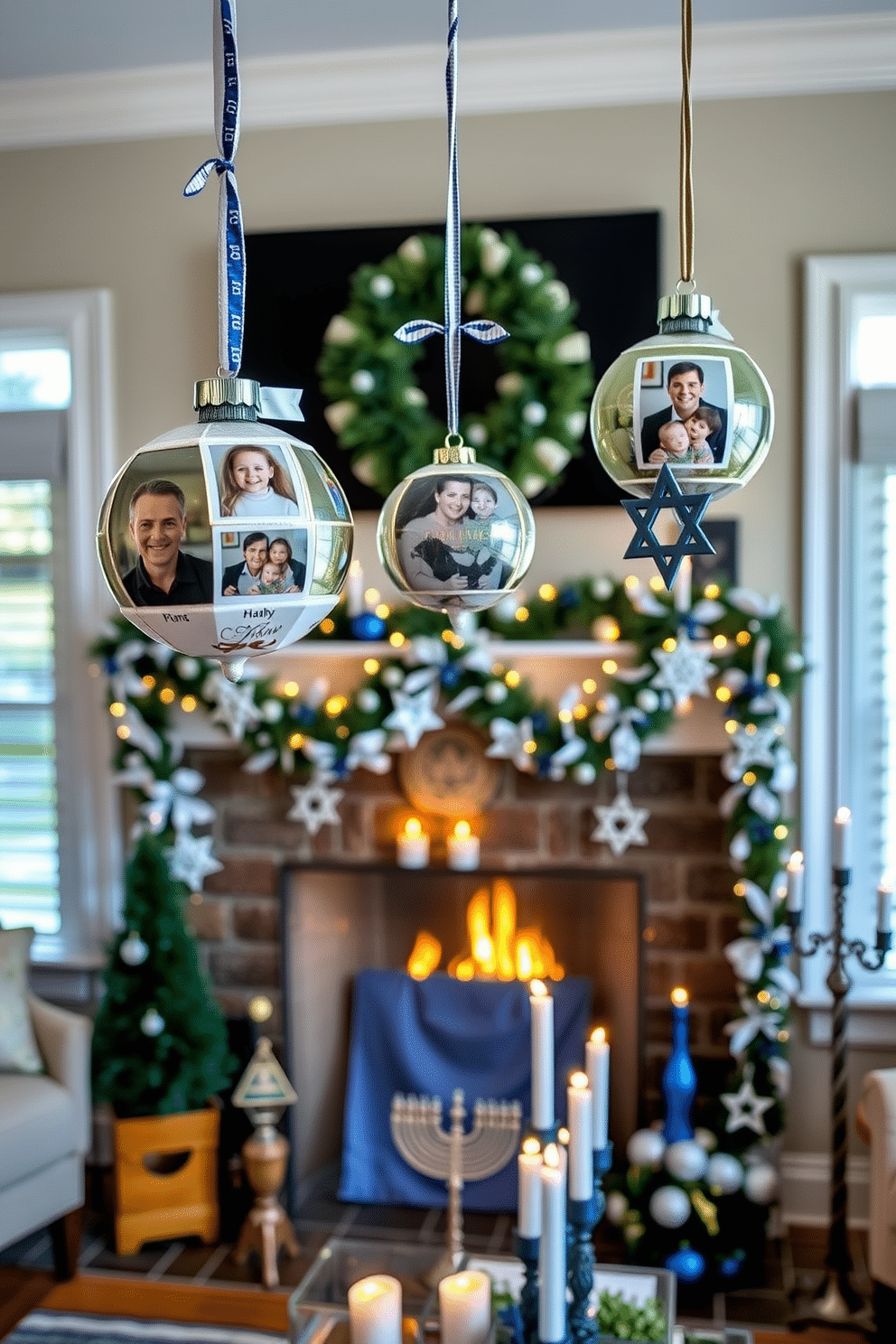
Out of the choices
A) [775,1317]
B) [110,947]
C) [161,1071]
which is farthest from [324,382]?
[775,1317]

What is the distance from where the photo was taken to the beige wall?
3164 mm

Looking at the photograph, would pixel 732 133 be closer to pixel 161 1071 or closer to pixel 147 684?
pixel 147 684

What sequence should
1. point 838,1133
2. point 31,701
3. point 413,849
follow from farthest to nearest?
1. point 31,701
2. point 413,849
3. point 838,1133

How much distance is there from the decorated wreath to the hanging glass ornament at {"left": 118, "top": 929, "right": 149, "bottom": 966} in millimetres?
1310

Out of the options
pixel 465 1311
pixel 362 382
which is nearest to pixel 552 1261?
pixel 465 1311

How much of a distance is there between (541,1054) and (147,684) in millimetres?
1720

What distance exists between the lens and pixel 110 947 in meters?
3.28

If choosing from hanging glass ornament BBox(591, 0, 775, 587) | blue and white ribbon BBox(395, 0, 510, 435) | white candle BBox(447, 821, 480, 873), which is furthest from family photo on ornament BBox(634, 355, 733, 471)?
white candle BBox(447, 821, 480, 873)

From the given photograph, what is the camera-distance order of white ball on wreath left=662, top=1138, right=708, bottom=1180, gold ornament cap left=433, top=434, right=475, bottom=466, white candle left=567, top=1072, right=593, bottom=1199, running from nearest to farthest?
1. gold ornament cap left=433, top=434, right=475, bottom=466
2. white candle left=567, top=1072, right=593, bottom=1199
3. white ball on wreath left=662, top=1138, right=708, bottom=1180

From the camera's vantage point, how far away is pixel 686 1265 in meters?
2.97

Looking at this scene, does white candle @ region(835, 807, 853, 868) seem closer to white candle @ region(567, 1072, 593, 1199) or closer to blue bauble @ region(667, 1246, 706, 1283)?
blue bauble @ region(667, 1246, 706, 1283)

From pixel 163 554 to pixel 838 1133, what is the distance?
101 inches

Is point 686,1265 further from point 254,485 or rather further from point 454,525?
point 254,485

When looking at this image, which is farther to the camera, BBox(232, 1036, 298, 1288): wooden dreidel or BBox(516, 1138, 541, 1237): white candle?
BBox(232, 1036, 298, 1288): wooden dreidel
